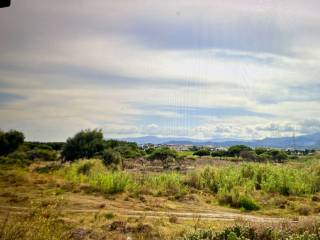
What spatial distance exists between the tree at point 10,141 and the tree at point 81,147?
6396mm

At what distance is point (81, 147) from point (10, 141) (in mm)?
8637

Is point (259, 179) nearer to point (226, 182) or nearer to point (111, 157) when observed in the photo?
point (226, 182)

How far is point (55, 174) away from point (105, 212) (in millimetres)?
10829

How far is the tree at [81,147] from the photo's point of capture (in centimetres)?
3900

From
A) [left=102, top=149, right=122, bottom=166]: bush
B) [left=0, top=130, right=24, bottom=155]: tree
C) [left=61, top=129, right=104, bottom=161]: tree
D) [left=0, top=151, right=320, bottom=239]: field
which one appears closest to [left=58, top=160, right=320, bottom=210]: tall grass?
[left=0, top=151, right=320, bottom=239]: field

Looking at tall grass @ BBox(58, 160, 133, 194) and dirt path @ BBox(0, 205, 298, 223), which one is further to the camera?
tall grass @ BBox(58, 160, 133, 194)

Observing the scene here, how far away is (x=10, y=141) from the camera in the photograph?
43844mm

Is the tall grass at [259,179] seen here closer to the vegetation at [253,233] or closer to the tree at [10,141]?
the vegetation at [253,233]

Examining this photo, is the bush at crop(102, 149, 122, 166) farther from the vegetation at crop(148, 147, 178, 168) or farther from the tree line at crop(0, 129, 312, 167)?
the vegetation at crop(148, 147, 178, 168)

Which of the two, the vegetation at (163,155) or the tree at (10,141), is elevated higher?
the tree at (10,141)

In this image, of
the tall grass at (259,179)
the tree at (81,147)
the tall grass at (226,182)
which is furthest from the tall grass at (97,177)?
the tree at (81,147)

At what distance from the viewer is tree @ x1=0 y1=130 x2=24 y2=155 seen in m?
43.1

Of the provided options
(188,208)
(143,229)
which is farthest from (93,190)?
(143,229)

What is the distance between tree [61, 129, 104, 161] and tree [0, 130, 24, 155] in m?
6.40
